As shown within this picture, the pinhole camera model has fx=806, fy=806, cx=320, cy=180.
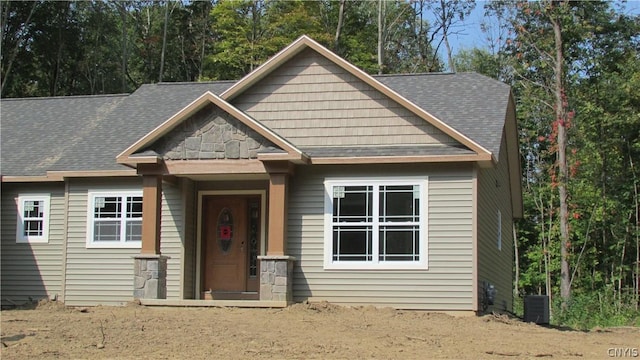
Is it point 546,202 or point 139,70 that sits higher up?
point 139,70

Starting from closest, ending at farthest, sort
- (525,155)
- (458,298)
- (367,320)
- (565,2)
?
(367,320) → (458,298) → (565,2) → (525,155)

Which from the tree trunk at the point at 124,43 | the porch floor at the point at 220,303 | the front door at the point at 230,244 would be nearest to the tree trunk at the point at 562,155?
the front door at the point at 230,244

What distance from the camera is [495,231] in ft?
57.0

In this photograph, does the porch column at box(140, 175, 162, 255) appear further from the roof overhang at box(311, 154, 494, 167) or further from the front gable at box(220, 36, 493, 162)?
the roof overhang at box(311, 154, 494, 167)

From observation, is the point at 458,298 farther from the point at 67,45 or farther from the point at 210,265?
the point at 67,45

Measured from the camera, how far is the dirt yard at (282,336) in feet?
32.7

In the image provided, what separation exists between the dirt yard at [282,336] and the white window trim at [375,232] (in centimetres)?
92

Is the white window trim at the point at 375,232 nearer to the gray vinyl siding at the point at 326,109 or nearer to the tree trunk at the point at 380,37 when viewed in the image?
the gray vinyl siding at the point at 326,109

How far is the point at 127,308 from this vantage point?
1391 cm

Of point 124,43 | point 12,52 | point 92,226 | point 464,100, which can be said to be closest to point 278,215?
point 92,226

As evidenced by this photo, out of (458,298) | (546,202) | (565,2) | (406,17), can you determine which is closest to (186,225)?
(458,298)

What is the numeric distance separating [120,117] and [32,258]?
393 cm

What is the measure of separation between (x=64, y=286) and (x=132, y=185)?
97.1 inches

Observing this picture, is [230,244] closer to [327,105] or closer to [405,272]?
[327,105]
